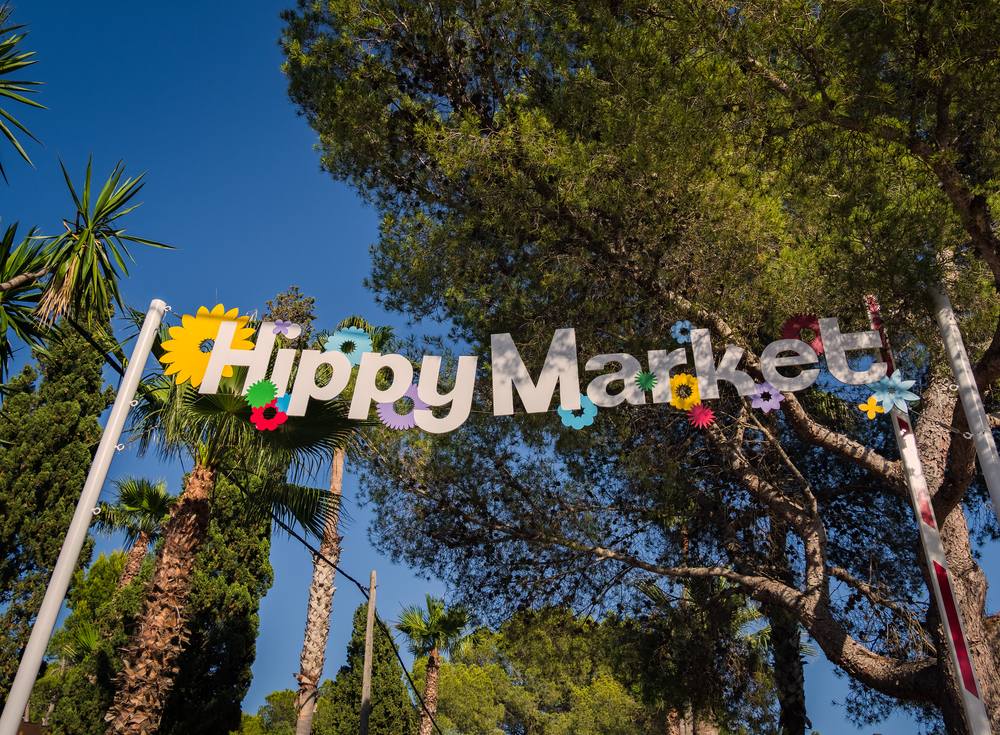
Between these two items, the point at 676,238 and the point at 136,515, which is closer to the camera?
the point at 676,238

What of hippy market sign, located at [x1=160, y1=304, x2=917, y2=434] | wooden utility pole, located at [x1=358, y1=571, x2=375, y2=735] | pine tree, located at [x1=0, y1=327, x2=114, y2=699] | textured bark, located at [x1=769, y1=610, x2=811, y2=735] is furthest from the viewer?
wooden utility pole, located at [x1=358, y1=571, x2=375, y2=735]

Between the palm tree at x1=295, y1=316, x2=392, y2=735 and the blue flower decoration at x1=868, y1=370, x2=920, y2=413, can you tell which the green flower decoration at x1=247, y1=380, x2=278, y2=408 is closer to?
the blue flower decoration at x1=868, y1=370, x2=920, y2=413

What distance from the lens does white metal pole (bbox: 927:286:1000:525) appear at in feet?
13.3

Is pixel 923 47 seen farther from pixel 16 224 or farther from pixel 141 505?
pixel 141 505

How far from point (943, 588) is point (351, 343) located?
14.9 ft

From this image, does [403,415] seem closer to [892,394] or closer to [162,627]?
[162,627]

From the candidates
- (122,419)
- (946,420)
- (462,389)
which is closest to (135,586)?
(122,419)

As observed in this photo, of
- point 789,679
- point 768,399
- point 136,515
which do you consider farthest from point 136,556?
point 768,399

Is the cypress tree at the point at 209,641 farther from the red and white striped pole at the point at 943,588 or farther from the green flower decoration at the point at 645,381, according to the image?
the red and white striped pole at the point at 943,588

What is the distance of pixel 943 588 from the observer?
422 centimetres

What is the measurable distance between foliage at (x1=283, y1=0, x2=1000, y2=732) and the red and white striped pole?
106 cm

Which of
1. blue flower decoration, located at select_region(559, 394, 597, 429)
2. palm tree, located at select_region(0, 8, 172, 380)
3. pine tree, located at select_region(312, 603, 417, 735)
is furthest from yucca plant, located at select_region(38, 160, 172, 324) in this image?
pine tree, located at select_region(312, 603, 417, 735)

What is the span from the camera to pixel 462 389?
492 cm

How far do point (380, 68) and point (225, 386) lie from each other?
3.82m
